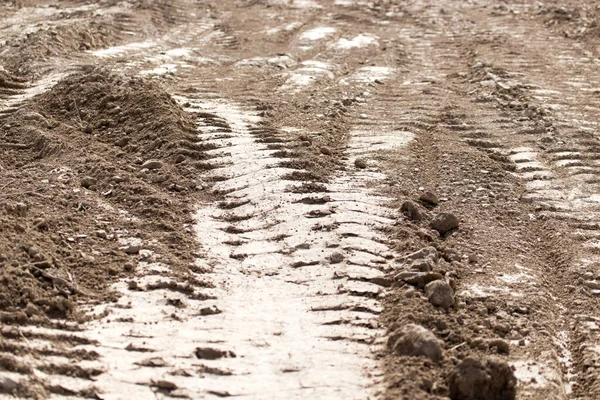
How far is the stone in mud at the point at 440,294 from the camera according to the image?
165 inches

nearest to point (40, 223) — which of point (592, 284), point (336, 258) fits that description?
point (336, 258)

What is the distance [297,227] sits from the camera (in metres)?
5.03

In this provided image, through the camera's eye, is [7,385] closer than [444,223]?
Yes

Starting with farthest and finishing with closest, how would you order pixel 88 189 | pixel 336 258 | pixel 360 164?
1. pixel 360 164
2. pixel 88 189
3. pixel 336 258

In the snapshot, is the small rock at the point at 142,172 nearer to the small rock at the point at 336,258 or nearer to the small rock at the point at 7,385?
the small rock at the point at 336,258

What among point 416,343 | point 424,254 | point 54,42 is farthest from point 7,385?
point 54,42

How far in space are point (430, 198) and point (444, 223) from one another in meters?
0.40

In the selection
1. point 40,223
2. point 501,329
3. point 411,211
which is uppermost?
point 40,223

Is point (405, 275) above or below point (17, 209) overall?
below

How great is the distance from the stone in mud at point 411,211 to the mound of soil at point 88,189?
4.38ft

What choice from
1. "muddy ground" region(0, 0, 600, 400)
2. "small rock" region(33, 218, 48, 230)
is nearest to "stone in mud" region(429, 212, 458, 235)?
"muddy ground" region(0, 0, 600, 400)

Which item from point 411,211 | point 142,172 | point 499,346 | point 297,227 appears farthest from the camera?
point 142,172

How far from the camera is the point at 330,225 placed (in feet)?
16.5

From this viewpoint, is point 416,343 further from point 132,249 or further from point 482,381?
point 132,249
